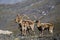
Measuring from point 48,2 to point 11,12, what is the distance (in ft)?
6.80

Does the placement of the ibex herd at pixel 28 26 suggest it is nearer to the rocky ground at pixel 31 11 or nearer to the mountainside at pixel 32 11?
the rocky ground at pixel 31 11

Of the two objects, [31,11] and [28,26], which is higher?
[31,11]

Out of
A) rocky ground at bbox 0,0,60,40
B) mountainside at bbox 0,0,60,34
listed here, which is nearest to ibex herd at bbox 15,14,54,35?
rocky ground at bbox 0,0,60,40

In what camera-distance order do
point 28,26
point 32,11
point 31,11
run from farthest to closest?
point 31,11
point 32,11
point 28,26

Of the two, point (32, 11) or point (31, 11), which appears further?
point (31, 11)

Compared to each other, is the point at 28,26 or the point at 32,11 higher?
the point at 32,11

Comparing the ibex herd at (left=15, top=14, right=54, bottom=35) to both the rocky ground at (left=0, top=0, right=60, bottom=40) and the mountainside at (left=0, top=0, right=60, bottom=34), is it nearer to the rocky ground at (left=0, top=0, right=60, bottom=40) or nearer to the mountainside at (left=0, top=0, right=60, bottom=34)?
the rocky ground at (left=0, top=0, right=60, bottom=40)

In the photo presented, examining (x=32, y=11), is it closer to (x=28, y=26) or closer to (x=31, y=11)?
(x=31, y=11)

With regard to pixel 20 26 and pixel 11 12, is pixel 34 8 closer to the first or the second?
pixel 11 12

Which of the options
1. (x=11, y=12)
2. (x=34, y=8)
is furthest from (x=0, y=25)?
(x=34, y=8)

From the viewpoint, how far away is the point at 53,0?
14.8 meters

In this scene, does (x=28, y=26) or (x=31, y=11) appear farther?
(x=31, y=11)

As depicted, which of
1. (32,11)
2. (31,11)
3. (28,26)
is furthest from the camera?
(31,11)

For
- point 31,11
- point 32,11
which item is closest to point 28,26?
point 32,11
